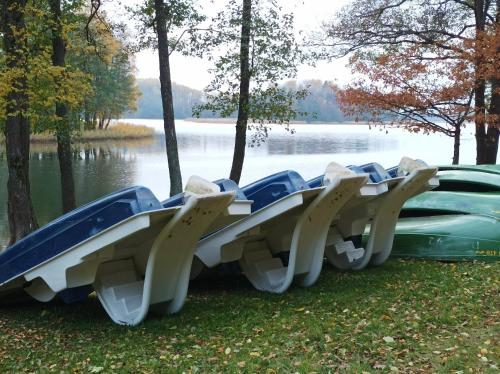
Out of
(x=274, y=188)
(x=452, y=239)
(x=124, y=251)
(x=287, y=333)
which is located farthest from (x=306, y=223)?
(x=452, y=239)

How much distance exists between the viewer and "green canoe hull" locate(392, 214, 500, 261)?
792 centimetres

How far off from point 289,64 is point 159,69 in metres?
3.31

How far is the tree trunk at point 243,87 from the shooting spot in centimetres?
1455

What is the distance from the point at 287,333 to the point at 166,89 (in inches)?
403

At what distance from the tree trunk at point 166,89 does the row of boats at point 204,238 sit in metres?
7.53

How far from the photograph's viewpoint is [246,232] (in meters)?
6.03

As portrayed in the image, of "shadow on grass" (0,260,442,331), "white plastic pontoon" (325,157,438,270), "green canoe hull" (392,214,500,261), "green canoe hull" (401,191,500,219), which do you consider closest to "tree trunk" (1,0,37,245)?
"shadow on grass" (0,260,442,331)

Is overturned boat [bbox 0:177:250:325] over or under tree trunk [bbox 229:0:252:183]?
under

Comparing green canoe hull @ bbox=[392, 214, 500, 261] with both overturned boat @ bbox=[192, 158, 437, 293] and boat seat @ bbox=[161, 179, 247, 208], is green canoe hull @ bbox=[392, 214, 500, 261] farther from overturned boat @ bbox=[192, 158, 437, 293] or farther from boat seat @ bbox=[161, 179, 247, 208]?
boat seat @ bbox=[161, 179, 247, 208]

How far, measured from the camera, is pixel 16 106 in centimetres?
916

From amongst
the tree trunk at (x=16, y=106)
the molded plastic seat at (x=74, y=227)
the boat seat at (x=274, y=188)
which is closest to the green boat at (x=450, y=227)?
the boat seat at (x=274, y=188)

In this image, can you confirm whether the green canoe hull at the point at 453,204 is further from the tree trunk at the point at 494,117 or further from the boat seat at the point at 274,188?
the tree trunk at the point at 494,117

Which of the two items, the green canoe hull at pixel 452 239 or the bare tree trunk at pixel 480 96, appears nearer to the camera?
the green canoe hull at pixel 452 239

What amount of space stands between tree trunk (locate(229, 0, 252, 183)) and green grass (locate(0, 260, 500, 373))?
30.3ft
